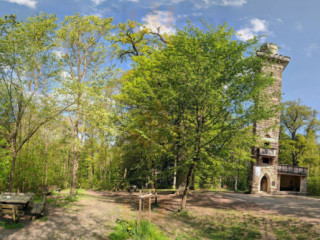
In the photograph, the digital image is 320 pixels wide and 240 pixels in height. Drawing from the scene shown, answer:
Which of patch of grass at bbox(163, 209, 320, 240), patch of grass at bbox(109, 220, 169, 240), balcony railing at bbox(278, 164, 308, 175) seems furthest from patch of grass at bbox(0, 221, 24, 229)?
balcony railing at bbox(278, 164, 308, 175)

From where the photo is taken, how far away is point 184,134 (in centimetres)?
1540

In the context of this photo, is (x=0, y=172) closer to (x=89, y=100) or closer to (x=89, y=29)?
(x=89, y=100)

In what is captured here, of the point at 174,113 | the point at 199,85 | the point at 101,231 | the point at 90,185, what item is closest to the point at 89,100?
the point at 174,113

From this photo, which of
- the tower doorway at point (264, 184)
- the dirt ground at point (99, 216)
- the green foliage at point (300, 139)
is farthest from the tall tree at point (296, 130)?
the dirt ground at point (99, 216)

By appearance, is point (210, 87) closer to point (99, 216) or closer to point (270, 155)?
point (99, 216)

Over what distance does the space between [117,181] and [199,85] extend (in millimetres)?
18597

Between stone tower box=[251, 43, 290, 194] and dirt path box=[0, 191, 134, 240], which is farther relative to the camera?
stone tower box=[251, 43, 290, 194]

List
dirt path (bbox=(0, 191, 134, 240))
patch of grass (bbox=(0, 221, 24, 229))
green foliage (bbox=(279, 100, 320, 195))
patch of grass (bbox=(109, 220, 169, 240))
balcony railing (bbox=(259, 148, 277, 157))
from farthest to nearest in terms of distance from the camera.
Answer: green foliage (bbox=(279, 100, 320, 195))
balcony railing (bbox=(259, 148, 277, 157))
patch of grass (bbox=(0, 221, 24, 229))
dirt path (bbox=(0, 191, 134, 240))
patch of grass (bbox=(109, 220, 169, 240))

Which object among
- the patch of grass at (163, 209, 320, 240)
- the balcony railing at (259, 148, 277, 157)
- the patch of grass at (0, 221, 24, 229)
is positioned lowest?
the patch of grass at (163, 209, 320, 240)

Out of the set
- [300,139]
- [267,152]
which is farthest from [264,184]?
[300,139]

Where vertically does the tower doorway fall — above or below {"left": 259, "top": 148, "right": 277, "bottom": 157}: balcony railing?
below

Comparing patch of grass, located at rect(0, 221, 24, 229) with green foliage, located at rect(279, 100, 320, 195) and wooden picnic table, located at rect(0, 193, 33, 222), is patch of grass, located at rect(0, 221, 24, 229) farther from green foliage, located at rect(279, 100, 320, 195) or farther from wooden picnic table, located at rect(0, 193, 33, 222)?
green foliage, located at rect(279, 100, 320, 195)

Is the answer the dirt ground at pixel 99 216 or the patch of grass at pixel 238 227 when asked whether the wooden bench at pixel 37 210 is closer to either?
the dirt ground at pixel 99 216

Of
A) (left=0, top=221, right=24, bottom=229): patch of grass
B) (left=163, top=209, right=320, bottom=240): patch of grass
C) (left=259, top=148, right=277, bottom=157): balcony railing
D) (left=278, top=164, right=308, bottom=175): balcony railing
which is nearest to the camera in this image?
(left=0, top=221, right=24, bottom=229): patch of grass
